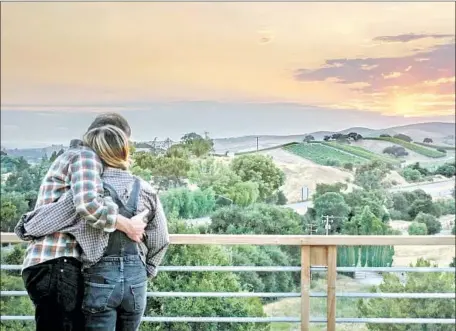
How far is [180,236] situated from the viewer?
3.30m

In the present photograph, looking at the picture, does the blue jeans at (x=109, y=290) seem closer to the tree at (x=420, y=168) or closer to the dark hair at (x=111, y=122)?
the dark hair at (x=111, y=122)

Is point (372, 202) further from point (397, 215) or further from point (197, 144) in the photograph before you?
point (197, 144)

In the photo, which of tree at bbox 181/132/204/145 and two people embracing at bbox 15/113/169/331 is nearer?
two people embracing at bbox 15/113/169/331

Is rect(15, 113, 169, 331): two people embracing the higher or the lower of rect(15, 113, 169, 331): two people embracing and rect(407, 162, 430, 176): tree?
the lower

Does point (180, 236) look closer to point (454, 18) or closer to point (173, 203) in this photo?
point (173, 203)

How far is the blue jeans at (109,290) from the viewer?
7.73 ft

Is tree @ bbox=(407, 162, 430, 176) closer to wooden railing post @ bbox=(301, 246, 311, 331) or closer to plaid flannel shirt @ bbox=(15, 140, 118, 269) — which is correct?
wooden railing post @ bbox=(301, 246, 311, 331)

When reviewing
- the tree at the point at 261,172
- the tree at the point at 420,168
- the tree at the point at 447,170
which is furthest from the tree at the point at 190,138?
the tree at the point at 447,170

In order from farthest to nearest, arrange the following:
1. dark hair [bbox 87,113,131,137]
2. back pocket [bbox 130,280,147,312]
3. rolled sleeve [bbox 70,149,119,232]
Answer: dark hair [bbox 87,113,131,137] < back pocket [bbox 130,280,147,312] < rolled sleeve [bbox 70,149,119,232]

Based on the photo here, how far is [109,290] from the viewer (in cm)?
237

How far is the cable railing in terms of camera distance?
3271 mm

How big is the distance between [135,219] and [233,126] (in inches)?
44.7

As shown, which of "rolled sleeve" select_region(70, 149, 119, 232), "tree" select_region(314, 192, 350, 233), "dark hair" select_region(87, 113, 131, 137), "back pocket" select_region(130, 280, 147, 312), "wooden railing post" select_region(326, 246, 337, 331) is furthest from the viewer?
"tree" select_region(314, 192, 350, 233)

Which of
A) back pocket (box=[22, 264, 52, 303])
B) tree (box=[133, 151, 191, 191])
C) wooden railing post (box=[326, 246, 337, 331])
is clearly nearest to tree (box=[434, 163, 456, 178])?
wooden railing post (box=[326, 246, 337, 331])
